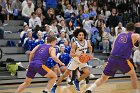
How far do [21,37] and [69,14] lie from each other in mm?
3437

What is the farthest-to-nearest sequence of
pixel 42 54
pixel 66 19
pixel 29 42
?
pixel 66 19 → pixel 29 42 → pixel 42 54

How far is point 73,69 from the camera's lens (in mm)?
10430

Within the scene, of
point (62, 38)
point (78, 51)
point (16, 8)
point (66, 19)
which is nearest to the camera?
point (78, 51)

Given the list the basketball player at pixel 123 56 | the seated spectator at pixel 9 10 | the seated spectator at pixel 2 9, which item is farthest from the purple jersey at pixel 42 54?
the seated spectator at pixel 9 10

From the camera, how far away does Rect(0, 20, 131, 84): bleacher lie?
1338 centimetres

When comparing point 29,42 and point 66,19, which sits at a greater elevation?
point 66,19

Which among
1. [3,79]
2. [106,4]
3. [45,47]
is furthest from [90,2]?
[45,47]

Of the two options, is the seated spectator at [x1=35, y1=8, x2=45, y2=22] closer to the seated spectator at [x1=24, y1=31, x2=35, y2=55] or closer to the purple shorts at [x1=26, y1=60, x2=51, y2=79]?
the seated spectator at [x1=24, y1=31, x2=35, y2=55]

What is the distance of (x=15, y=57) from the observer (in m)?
14.6

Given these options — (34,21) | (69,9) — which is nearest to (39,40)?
(34,21)

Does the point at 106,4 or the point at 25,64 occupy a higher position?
the point at 106,4

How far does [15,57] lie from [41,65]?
19.1 ft

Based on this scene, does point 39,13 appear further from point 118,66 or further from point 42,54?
point 118,66

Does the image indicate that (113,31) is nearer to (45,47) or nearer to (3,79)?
(3,79)
